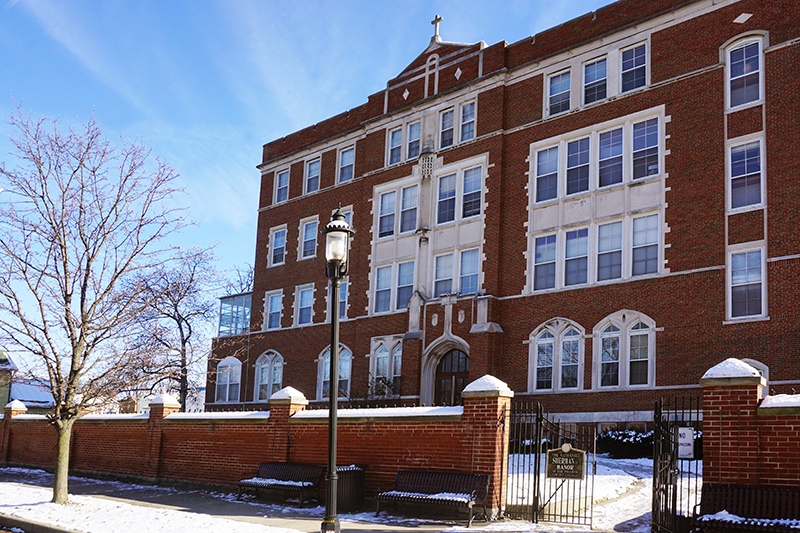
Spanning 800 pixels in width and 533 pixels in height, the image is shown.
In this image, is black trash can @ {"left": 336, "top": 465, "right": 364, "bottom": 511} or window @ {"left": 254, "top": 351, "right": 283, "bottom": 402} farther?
window @ {"left": 254, "top": 351, "right": 283, "bottom": 402}

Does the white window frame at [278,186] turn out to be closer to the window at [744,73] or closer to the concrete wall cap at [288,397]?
the window at [744,73]

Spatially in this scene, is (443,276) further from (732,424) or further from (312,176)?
(732,424)

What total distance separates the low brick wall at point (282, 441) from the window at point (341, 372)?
10.6 m

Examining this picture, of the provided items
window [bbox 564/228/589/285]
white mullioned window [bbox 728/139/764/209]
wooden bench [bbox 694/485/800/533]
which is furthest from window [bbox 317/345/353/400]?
wooden bench [bbox 694/485/800/533]

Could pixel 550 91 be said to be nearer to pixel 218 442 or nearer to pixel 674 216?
pixel 674 216

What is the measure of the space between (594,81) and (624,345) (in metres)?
8.88

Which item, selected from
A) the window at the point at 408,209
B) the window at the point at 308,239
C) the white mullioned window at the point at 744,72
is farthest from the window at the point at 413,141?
the white mullioned window at the point at 744,72

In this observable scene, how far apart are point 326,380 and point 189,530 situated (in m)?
21.2

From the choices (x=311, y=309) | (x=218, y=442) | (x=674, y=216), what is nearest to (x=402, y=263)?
(x=311, y=309)

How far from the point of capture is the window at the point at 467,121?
30531 mm

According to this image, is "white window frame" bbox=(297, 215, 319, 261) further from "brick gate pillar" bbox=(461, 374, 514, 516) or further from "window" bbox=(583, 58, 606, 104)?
"brick gate pillar" bbox=(461, 374, 514, 516)

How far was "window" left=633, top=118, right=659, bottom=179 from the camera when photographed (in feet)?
82.8

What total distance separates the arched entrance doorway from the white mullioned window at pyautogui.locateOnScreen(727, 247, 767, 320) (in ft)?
30.6

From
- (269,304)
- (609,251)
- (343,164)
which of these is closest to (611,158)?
(609,251)
